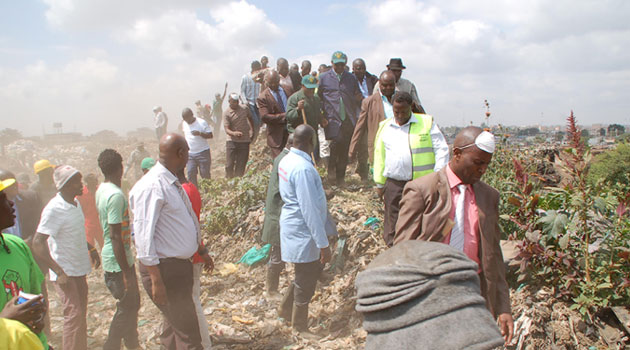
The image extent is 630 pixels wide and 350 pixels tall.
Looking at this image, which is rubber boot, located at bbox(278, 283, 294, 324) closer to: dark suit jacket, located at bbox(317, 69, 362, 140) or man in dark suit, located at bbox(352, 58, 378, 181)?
dark suit jacket, located at bbox(317, 69, 362, 140)

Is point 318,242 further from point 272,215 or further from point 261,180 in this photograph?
point 261,180

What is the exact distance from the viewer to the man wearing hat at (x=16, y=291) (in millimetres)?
1663

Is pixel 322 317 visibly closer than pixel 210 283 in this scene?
Yes

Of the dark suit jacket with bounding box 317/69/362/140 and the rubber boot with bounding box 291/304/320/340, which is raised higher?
the dark suit jacket with bounding box 317/69/362/140

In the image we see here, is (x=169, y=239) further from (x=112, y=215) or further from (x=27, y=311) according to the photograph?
(x=27, y=311)

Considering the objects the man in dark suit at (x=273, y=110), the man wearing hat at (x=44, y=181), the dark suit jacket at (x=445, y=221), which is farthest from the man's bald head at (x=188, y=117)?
the dark suit jacket at (x=445, y=221)

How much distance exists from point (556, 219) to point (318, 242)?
2.16 metres

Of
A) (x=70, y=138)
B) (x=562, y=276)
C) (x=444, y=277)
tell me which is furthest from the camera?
(x=70, y=138)

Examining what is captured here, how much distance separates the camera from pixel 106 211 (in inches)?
156

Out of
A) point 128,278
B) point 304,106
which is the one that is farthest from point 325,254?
point 304,106

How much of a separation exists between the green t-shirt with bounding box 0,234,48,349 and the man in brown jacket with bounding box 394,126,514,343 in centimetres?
213

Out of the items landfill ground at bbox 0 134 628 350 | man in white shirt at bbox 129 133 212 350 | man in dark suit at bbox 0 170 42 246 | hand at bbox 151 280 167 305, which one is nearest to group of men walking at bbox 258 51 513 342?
landfill ground at bbox 0 134 628 350

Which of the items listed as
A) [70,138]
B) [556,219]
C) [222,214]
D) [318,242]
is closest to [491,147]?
[556,219]

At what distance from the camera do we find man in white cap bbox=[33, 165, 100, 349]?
3805 millimetres
